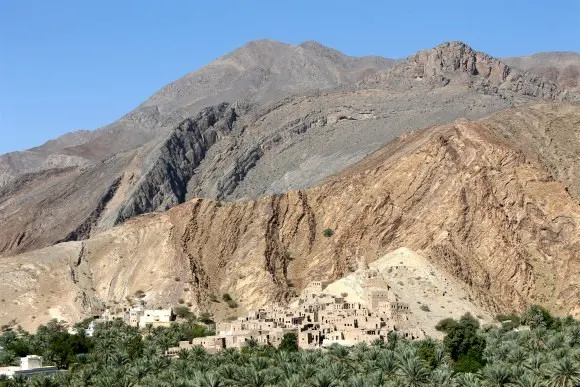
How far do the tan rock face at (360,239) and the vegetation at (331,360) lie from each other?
1487 cm

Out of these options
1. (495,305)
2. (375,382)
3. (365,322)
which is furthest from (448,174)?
(375,382)

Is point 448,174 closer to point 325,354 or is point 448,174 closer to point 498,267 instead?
point 498,267

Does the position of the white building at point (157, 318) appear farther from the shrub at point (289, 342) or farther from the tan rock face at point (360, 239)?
the shrub at point (289, 342)

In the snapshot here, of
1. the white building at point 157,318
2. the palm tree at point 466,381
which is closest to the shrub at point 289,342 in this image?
the white building at point 157,318

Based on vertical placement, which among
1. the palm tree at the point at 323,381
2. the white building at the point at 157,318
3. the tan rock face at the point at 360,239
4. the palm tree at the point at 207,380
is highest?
the tan rock face at the point at 360,239

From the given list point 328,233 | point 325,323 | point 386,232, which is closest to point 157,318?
point 325,323

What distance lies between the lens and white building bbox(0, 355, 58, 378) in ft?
260

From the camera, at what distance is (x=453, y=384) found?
58.9 m

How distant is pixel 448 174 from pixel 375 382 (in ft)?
221

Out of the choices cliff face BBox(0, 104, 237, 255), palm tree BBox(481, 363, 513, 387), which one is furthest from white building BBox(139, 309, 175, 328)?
cliff face BBox(0, 104, 237, 255)

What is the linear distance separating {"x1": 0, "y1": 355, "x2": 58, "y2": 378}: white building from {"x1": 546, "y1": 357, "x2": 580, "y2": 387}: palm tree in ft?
125

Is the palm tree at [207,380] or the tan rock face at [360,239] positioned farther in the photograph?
the tan rock face at [360,239]

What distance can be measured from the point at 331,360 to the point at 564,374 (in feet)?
53.3

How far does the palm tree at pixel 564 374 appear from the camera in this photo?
2421 inches
